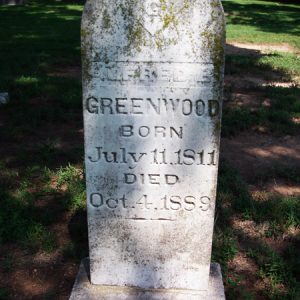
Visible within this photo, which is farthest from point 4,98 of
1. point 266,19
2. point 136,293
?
point 266,19

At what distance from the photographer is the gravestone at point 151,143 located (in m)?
2.03

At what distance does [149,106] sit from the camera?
2178mm

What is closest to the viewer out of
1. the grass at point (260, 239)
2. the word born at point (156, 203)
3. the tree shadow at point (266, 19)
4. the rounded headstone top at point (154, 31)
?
the rounded headstone top at point (154, 31)

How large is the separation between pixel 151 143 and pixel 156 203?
1.15 ft

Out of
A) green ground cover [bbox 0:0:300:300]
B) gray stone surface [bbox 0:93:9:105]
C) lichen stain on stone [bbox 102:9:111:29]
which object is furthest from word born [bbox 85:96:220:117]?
gray stone surface [bbox 0:93:9:105]

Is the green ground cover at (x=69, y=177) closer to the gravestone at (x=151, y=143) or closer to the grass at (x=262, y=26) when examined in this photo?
the gravestone at (x=151, y=143)

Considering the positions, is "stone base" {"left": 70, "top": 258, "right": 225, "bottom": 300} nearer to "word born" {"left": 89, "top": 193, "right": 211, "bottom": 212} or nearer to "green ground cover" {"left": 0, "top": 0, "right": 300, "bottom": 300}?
"green ground cover" {"left": 0, "top": 0, "right": 300, "bottom": 300}

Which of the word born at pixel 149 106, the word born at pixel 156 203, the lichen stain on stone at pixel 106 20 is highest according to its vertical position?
the lichen stain on stone at pixel 106 20

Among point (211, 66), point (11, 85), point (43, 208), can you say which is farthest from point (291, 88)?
point (211, 66)

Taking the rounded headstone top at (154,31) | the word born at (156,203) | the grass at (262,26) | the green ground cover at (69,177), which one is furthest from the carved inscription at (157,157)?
the grass at (262,26)

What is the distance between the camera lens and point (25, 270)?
3078 mm

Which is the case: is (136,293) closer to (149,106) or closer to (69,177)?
(149,106)

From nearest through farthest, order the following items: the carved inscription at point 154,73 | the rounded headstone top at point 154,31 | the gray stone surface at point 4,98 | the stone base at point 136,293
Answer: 1. the rounded headstone top at point 154,31
2. the carved inscription at point 154,73
3. the stone base at point 136,293
4. the gray stone surface at point 4,98

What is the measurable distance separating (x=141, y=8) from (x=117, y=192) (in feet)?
3.16
